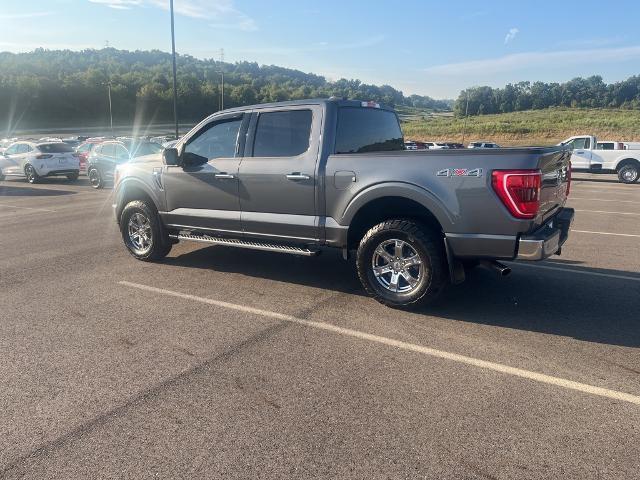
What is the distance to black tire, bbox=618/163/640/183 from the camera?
21.2m

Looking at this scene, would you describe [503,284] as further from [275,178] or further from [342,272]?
[275,178]

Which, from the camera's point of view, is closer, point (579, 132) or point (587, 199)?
point (587, 199)

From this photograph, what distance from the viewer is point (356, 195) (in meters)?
5.07

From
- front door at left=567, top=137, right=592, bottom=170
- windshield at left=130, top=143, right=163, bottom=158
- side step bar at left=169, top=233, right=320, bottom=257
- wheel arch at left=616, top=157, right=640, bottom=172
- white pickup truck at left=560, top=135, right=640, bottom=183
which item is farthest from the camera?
front door at left=567, top=137, right=592, bottom=170

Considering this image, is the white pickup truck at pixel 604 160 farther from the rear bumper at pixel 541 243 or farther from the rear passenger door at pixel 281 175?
the rear passenger door at pixel 281 175

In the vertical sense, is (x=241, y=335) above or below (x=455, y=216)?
below

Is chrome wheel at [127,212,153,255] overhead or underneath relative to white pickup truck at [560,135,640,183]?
underneath

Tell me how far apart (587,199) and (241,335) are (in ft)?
45.9

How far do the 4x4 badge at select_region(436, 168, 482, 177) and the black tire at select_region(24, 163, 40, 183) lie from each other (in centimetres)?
1883

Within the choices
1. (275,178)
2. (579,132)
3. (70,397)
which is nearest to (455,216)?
(275,178)

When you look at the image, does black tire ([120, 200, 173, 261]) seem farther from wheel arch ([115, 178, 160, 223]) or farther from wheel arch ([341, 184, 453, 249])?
wheel arch ([341, 184, 453, 249])

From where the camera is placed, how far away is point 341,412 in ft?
10.4

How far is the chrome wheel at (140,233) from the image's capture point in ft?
22.8

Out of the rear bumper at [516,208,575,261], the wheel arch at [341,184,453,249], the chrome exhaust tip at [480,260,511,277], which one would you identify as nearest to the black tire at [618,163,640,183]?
the rear bumper at [516,208,575,261]
